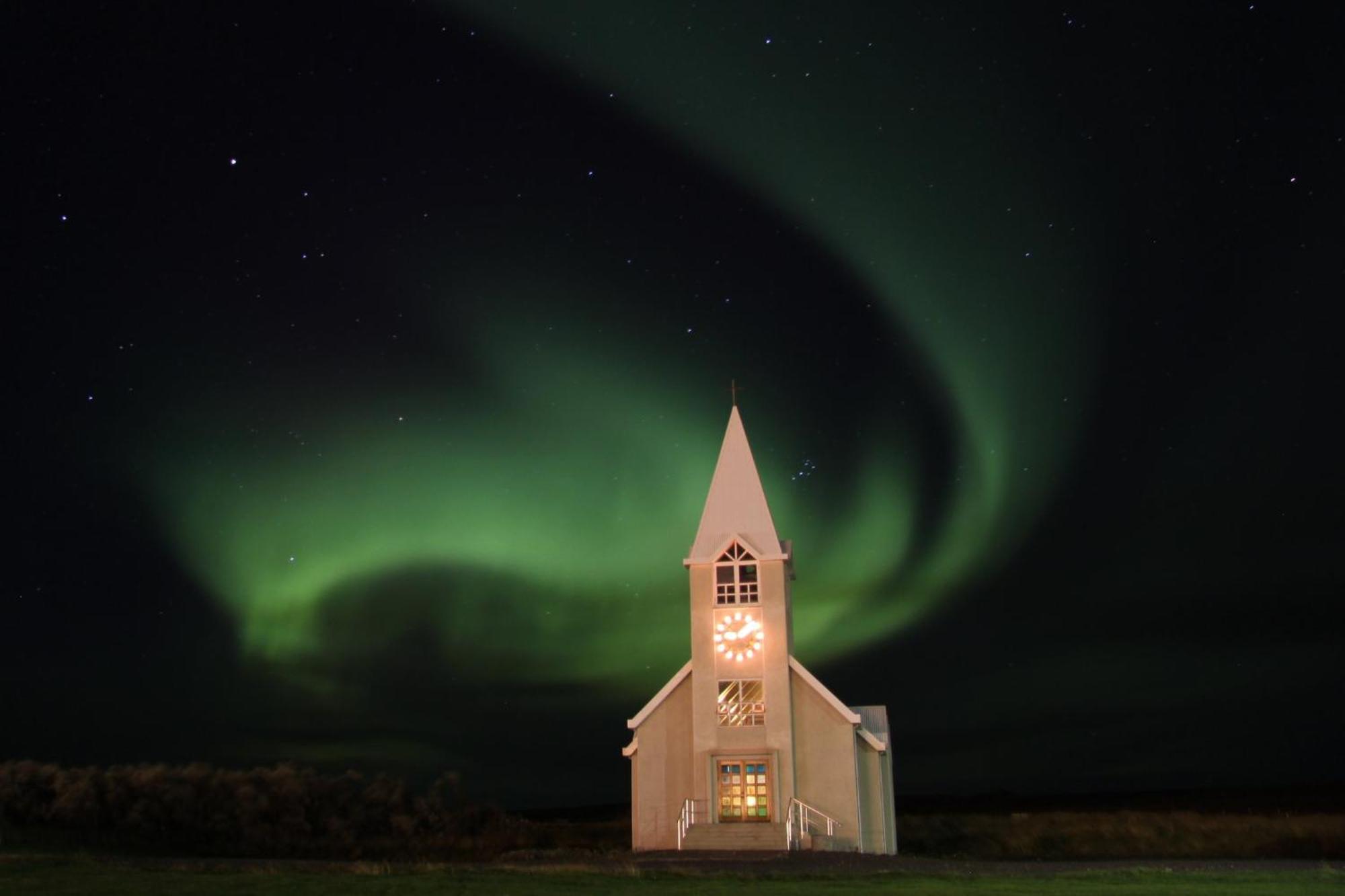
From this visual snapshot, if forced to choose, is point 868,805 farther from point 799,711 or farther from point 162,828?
point 162,828

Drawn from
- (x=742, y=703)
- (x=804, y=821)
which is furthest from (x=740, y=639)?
(x=804, y=821)

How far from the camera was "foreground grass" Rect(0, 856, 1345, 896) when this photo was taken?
1900 cm

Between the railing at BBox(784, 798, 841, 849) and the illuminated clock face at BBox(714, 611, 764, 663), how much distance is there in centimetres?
459

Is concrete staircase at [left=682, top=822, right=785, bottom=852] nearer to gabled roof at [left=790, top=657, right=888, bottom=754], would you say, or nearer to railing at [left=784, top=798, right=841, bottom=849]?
railing at [left=784, top=798, right=841, bottom=849]

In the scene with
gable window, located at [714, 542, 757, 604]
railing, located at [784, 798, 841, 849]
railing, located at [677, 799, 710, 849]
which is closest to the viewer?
railing, located at [784, 798, 841, 849]

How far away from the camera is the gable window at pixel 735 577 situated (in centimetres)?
3606

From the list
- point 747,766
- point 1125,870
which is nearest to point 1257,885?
point 1125,870

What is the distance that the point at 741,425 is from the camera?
3919 centimetres

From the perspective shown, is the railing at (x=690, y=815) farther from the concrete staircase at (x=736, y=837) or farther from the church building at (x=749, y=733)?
the concrete staircase at (x=736, y=837)

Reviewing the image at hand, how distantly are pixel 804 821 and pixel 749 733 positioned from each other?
2932 millimetres

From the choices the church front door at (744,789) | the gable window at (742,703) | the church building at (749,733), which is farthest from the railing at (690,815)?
the gable window at (742,703)

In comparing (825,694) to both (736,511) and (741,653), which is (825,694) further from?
(736,511)

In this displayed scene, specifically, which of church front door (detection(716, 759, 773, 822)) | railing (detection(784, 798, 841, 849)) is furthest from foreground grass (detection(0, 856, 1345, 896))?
church front door (detection(716, 759, 773, 822))

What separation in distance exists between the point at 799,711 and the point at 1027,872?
1166 cm
